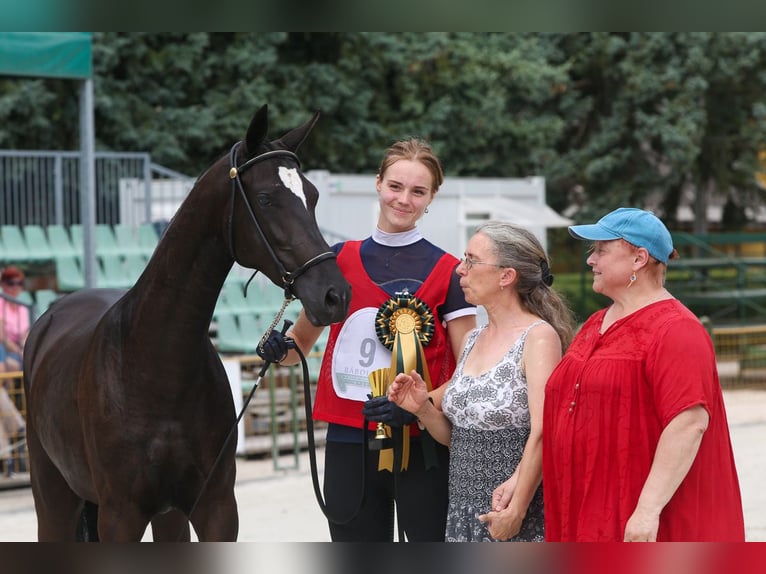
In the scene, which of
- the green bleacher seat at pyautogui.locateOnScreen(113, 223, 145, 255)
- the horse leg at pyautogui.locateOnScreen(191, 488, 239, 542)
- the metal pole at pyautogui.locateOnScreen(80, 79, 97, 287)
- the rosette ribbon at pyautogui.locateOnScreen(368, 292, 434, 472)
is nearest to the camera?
the rosette ribbon at pyautogui.locateOnScreen(368, 292, 434, 472)

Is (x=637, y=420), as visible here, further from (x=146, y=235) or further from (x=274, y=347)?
(x=146, y=235)

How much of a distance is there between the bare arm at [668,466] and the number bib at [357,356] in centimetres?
93

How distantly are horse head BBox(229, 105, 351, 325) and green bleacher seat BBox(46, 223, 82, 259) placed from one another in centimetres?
1054

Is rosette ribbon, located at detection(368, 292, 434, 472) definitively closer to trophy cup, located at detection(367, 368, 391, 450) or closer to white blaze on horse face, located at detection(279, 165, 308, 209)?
trophy cup, located at detection(367, 368, 391, 450)

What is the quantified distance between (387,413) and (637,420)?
0.71 m

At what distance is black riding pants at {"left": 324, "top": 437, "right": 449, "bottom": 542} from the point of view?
3.02 metres

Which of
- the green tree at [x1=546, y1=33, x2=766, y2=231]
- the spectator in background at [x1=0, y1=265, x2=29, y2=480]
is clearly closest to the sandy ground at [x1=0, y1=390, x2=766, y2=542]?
the spectator in background at [x1=0, y1=265, x2=29, y2=480]

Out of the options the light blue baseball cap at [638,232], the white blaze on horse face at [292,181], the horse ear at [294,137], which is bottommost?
the light blue baseball cap at [638,232]

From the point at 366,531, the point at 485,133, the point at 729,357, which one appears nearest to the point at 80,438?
the point at 366,531

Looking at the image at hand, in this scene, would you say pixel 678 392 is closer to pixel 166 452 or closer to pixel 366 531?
pixel 366 531

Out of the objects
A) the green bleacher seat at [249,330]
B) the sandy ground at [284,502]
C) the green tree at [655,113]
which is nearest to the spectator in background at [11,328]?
the sandy ground at [284,502]

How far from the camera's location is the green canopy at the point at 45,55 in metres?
8.45

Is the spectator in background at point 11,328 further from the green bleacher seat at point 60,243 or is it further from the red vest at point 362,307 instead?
the red vest at point 362,307

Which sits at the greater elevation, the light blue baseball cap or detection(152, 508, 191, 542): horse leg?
the light blue baseball cap
